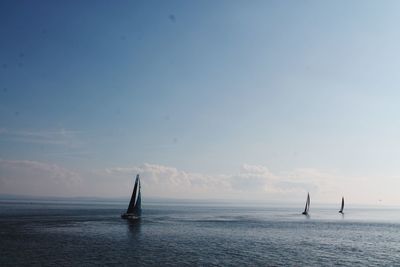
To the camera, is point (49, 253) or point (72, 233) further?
point (72, 233)

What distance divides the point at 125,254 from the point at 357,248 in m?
37.6

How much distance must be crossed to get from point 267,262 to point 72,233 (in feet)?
147

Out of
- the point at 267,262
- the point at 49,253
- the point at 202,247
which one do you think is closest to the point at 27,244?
the point at 49,253

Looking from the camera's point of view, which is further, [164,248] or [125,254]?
[164,248]

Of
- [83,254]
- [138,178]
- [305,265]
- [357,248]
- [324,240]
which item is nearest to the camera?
[305,265]

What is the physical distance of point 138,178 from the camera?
105188 mm

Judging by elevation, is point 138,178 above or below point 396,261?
above

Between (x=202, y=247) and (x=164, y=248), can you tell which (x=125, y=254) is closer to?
(x=164, y=248)

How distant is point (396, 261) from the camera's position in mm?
51906

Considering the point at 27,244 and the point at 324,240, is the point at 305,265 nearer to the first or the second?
the point at 324,240

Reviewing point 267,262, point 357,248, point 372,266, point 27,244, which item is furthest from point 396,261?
point 27,244

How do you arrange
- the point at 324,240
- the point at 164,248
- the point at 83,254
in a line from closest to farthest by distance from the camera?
the point at 83,254 < the point at 164,248 < the point at 324,240

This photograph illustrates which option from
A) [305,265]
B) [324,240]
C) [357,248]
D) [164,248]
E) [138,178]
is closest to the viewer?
[305,265]

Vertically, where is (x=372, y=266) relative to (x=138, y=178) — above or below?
below
